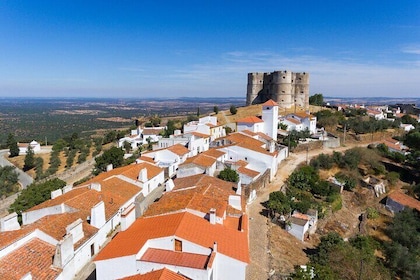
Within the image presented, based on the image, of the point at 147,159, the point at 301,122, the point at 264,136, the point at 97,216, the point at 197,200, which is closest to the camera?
the point at 197,200

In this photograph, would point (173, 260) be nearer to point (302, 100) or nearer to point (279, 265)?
point (279, 265)

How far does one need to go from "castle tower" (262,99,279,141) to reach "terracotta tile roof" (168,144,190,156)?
13203mm

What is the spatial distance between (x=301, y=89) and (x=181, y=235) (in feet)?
188

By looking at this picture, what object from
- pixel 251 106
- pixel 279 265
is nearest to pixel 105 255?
pixel 279 265

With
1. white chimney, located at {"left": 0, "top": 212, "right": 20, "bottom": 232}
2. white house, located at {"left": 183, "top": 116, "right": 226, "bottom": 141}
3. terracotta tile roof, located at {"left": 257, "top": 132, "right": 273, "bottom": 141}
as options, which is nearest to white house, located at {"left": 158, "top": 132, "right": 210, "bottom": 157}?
white house, located at {"left": 183, "top": 116, "right": 226, "bottom": 141}

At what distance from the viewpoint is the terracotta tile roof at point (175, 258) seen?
42.1 ft

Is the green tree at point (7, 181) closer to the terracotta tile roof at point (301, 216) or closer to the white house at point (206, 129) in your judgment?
the white house at point (206, 129)

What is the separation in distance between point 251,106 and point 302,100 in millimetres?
10491

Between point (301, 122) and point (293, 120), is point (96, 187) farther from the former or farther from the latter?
point (301, 122)

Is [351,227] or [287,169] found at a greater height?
[287,169]

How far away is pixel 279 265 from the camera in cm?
1794

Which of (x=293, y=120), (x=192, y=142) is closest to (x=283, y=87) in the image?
(x=293, y=120)

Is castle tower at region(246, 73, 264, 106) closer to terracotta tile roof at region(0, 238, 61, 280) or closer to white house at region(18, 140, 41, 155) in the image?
white house at region(18, 140, 41, 155)

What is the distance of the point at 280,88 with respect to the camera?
206ft
